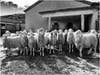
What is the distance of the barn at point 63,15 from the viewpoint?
12.1m

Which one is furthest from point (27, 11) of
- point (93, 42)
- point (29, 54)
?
point (93, 42)

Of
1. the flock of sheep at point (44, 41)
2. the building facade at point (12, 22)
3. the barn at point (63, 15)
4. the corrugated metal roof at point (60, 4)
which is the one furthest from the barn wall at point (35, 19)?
the flock of sheep at point (44, 41)

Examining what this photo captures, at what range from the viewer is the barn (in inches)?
476

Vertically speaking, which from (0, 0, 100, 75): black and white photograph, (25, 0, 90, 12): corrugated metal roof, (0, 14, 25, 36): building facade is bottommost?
(0, 0, 100, 75): black and white photograph

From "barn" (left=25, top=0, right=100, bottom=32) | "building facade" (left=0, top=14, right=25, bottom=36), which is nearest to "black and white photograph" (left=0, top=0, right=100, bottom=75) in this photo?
"barn" (left=25, top=0, right=100, bottom=32)

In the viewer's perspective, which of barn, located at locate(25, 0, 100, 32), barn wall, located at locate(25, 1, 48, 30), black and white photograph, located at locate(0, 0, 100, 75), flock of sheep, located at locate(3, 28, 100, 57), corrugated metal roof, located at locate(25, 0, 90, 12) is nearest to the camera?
black and white photograph, located at locate(0, 0, 100, 75)

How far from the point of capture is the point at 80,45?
7680 millimetres

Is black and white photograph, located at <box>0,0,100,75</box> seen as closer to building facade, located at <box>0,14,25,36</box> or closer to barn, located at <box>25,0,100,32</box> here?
barn, located at <box>25,0,100,32</box>

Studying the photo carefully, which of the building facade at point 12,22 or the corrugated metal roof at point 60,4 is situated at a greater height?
the corrugated metal roof at point 60,4

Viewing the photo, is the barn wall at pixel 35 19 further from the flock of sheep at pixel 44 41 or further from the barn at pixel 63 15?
the flock of sheep at pixel 44 41

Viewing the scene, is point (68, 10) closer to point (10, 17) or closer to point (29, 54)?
point (29, 54)

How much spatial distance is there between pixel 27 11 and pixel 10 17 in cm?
848

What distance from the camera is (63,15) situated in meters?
13.2

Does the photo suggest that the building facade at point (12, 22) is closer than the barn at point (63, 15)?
No
